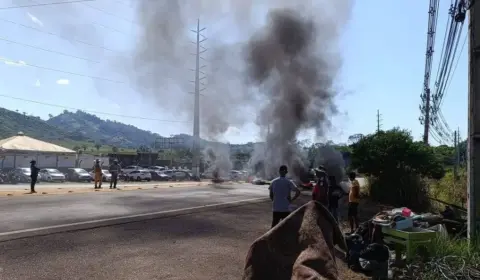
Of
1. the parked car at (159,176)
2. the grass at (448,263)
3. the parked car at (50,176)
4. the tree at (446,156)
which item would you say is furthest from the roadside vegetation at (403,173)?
the parked car at (159,176)

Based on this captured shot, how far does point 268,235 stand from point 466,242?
3758 millimetres

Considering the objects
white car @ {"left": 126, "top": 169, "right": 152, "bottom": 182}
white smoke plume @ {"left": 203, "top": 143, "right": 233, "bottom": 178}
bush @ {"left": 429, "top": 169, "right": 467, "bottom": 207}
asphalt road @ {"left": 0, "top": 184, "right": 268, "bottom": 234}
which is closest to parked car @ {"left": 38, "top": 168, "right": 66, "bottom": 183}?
white car @ {"left": 126, "top": 169, "right": 152, "bottom": 182}

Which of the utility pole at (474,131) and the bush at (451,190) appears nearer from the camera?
the utility pole at (474,131)

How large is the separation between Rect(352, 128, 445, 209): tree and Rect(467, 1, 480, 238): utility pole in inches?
361

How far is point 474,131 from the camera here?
642 cm

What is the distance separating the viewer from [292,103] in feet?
101

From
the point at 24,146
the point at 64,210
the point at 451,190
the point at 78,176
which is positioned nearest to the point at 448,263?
the point at 64,210

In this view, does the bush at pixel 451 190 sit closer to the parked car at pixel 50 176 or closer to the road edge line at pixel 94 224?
the road edge line at pixel 94 224

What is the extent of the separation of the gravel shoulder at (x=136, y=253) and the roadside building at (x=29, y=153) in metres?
22.9

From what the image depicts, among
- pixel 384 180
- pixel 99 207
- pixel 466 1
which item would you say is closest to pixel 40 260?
pixel 99 207

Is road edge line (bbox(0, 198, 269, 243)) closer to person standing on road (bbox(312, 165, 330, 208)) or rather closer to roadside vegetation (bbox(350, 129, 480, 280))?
person standing on road (bbox(312, 165, 330, 208))

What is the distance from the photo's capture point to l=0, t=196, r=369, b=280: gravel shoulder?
5621mm

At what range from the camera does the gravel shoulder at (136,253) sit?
562 centimetres

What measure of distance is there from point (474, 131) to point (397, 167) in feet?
33.1
